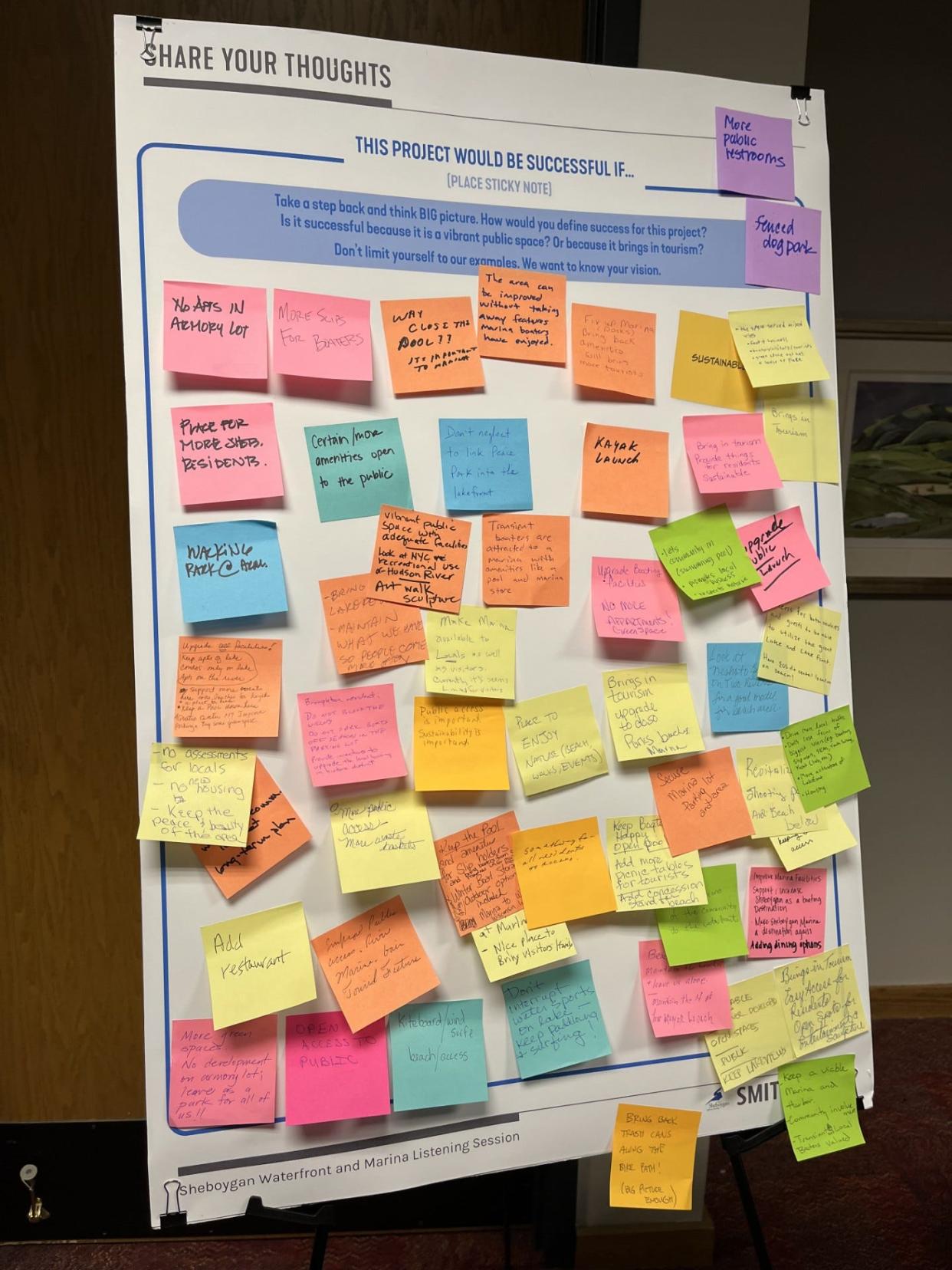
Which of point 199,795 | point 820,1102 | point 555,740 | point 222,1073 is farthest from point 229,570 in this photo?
point 820,1102

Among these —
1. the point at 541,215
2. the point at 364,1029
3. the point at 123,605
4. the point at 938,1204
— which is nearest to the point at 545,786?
the point at 364,1029

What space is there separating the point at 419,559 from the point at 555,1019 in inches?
19.9

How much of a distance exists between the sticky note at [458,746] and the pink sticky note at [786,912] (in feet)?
1.06

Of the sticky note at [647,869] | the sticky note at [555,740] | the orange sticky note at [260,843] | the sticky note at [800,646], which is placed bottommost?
the sticky note at [647,869]

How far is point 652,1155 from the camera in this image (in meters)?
0.96

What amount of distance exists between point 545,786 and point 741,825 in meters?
0.23

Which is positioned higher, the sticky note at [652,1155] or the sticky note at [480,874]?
the sticky note at [480,874]

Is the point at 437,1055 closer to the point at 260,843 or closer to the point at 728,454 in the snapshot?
the point at 260,843

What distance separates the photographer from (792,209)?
3.23 ft

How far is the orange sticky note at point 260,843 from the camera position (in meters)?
0.86

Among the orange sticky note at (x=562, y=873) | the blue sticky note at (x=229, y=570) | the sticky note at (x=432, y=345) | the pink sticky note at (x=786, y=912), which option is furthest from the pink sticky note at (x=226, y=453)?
the pink sticky note at (x=786, y=912)

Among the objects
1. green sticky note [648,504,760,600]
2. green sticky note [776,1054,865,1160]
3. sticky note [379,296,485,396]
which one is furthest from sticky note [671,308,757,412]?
green sticky note [776,1054,865,1160]

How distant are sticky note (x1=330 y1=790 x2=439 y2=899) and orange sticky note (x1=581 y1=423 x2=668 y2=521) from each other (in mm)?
366

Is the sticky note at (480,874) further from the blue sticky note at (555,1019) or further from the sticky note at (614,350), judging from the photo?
the sticky note at (614,350)
